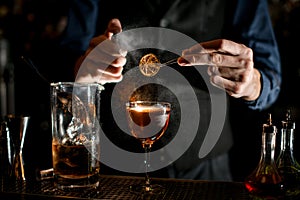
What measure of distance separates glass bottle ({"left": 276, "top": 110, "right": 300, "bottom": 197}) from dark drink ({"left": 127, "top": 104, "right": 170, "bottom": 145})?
1.08ft

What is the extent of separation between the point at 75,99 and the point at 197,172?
1.03 meters

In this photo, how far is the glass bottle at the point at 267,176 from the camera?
1047 mm

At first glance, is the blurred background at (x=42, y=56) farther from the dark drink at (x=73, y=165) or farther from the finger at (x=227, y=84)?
the finger at (x=227, y=84)

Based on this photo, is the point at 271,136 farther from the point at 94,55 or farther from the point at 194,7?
the point at 194,7

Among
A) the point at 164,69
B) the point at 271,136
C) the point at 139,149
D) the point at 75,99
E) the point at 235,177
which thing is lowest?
the point at 235,177

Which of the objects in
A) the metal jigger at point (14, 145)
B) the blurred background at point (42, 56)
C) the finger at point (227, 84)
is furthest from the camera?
the blurred background at point (42, 56)

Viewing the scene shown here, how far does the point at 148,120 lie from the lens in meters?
1.16

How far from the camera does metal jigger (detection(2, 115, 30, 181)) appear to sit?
4.15 feet

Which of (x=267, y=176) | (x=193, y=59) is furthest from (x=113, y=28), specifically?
(x=267, y=176)

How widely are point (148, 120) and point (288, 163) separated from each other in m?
0.40

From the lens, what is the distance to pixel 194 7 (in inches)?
77.5

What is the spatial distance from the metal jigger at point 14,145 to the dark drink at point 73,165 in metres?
0.15

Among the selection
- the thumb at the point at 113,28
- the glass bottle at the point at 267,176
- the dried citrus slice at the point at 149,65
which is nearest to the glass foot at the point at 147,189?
Answer: the glass bottle at the point at 267,176

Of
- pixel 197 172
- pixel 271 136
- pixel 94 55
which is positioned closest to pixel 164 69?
pixel 94 55
